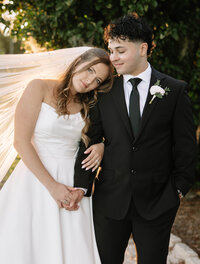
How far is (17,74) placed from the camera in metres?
2.47

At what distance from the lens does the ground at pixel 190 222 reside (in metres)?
3.78

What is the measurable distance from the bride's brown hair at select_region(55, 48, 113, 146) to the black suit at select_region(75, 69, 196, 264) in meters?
0.06

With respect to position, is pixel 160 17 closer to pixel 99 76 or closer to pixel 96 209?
pixel 99 76

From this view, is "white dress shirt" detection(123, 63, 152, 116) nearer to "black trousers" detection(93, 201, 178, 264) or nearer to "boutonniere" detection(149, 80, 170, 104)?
"boutonniere" detection(149, 80, 170, 104)

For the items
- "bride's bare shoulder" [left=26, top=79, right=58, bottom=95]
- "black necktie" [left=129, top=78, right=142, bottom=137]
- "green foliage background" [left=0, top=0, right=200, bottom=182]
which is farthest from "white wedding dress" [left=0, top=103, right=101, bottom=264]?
"green foliage background" [left=0, top=0, right=200, bottom=182]

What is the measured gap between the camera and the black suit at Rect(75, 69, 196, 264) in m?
2.22

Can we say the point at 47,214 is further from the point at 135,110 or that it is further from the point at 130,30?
the point at 130,30

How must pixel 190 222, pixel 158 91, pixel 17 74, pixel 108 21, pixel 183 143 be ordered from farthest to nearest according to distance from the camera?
pixel 190 222, pixel 108 21, pixel 17 74, pixel 183 143, pixel 158 91

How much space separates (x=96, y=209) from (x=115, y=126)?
640 millimetres

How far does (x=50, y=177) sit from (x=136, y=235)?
0.74 metres

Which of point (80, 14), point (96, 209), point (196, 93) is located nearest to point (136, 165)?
point (96, 209)

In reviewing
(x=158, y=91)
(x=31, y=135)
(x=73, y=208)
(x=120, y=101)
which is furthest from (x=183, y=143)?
(x=31, y=135)

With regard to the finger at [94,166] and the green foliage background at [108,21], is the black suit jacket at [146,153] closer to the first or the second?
the finger at [94,166]

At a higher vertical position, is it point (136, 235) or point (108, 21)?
point (108, 21)
